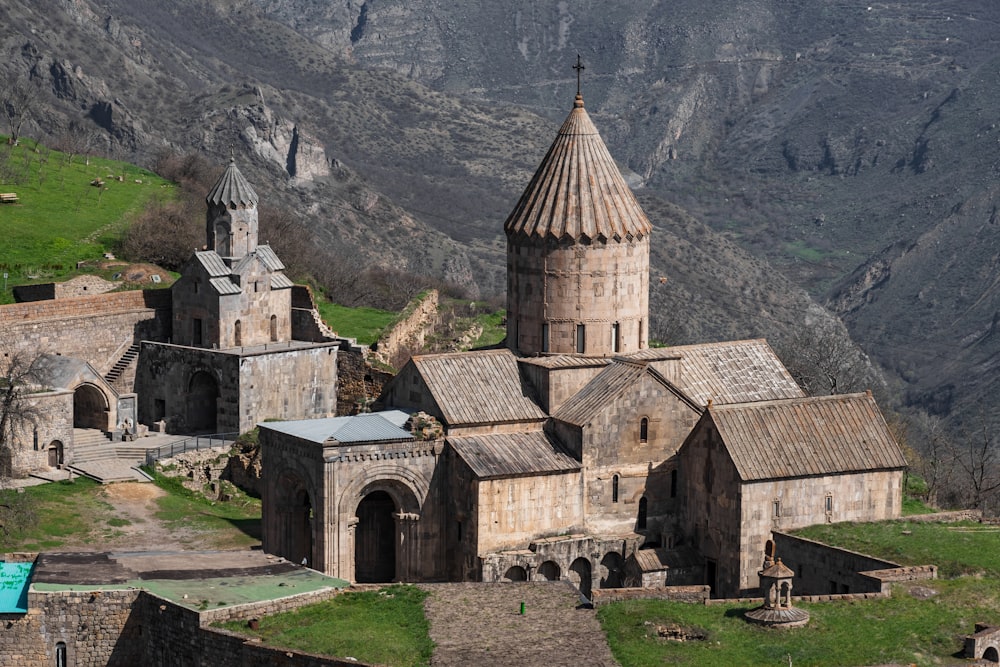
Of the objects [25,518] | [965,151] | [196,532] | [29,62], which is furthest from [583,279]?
[965,151]

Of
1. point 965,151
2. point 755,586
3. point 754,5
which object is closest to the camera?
point 755,586

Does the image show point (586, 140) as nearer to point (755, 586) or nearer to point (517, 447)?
point (517, 447)

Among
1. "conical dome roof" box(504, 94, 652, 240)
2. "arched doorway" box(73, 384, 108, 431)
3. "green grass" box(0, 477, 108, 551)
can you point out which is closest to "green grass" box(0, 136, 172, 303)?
"arched doorway" box(73, 384, 108, 431)

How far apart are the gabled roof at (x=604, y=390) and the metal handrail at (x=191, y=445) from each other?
40.9 feet

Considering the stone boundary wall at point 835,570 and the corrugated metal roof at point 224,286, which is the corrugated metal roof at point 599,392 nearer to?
the stone boundary wall at point 835,570

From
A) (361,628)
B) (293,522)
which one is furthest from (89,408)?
(361,628)

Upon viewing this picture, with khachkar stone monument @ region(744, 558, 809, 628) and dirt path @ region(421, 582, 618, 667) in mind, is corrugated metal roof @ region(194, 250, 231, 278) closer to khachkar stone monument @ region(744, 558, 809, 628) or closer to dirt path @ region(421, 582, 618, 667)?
→ dirt path @ region(421, 582, 618, 667)

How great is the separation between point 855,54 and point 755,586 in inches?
5736

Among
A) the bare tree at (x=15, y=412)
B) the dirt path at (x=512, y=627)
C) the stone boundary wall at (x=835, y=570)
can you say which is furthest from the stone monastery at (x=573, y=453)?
the bare tree at (x=15, y=412)

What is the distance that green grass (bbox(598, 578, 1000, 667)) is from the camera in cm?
3409

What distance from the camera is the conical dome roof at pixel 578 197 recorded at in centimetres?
4372

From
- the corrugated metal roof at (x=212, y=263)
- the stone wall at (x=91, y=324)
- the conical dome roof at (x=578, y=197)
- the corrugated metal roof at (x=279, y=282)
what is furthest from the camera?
the corrugated metal roof at (x=279, y=282)

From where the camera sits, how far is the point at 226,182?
176ft

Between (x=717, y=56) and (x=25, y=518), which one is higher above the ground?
(x=717, y=56)
